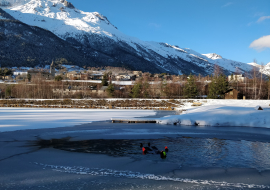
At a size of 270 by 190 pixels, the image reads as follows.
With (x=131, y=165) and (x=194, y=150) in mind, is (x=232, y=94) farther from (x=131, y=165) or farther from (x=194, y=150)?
(x=131, y=165)

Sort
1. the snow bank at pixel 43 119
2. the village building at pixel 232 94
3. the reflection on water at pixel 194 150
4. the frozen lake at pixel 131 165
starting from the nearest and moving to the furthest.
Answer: the frozen lake at pixel 131 165 → the reflection on water at pixel 194 150 → the snow bank at pixel 43 119 → the village building at pixel 232 94

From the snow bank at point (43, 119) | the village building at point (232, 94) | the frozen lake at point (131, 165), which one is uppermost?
the village building at point (232, 94)

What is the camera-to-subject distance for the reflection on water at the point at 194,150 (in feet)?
28.2

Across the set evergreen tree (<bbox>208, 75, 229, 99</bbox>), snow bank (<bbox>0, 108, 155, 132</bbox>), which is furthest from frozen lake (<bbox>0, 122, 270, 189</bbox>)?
evergreen tree (<bbox>208, 75, 229, 99</bbox>)

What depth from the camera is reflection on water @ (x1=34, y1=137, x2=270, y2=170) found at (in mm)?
8602

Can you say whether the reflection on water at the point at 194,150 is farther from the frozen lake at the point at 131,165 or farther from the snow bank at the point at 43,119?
the snow bank at the point at 43,119

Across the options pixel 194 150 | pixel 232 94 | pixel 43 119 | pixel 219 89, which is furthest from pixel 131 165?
pixel 219 89

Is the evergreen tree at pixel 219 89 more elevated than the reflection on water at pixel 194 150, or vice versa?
the evergreen tree at pixel 219 89

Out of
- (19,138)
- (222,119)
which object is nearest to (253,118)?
(222,119)

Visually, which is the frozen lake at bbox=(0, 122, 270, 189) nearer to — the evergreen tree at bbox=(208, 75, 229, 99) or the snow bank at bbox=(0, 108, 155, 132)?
the snow bank at bbox=(0, 108, 155, 132)

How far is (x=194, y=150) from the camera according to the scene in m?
10.5

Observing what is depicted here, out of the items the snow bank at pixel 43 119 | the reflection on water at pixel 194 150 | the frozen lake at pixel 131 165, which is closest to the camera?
the frozen lake at pixel 131 165

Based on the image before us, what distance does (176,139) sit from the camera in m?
13.2

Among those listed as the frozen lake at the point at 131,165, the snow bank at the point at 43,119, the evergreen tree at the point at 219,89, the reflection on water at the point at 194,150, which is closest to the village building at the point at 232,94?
the evergreen tree at the point at 219,89
